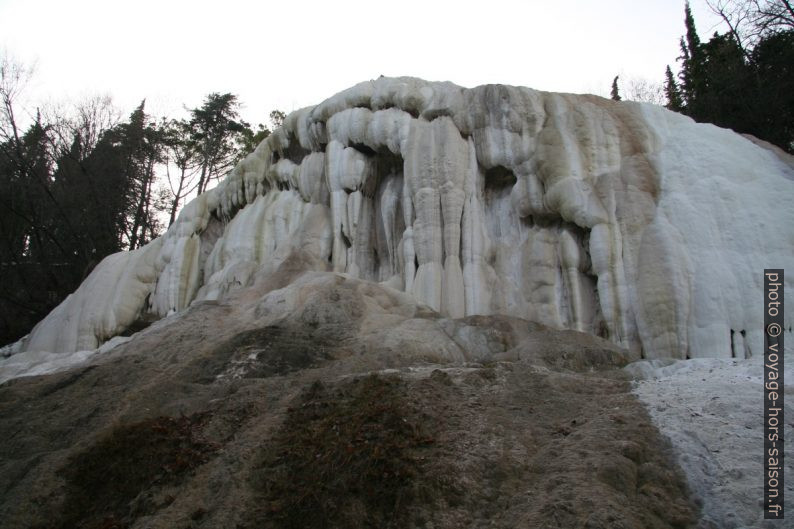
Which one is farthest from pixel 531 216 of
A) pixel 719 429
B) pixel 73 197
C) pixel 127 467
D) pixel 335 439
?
pixel 73 197

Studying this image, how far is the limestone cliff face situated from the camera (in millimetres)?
12367

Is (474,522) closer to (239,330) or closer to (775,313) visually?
(239,330)

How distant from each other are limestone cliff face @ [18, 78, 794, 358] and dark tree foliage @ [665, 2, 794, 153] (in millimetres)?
6249

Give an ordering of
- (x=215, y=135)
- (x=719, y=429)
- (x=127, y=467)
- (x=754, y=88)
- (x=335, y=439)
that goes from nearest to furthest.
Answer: (x=719, y=429) < (x=335, y=439) < (x=127, y=467) < (x=754, y=88) < (x=215, y=135)

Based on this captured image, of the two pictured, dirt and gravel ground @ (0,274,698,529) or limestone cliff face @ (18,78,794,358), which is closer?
dirt and gravel ground @ (0,274,698,529)

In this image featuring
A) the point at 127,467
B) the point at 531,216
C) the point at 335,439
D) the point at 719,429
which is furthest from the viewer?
the point at 531,216

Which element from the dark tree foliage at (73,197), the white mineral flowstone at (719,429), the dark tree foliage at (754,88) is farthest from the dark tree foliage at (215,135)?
the white mineral flowstone at (719,429)

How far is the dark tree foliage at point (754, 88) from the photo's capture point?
19172mm

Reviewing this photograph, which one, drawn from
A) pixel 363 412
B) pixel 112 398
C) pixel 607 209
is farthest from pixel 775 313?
pixel 112 398

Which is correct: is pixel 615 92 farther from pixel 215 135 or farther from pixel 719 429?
pixel 719 429

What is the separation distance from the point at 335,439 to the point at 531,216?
10304mm

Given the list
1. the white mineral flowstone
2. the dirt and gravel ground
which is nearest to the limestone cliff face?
the dirt and gravel ground

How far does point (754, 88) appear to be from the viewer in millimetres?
20188

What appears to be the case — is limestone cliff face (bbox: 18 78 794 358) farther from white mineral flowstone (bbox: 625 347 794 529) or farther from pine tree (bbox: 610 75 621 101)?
pine tree (bbox: 610 75 621 101)
